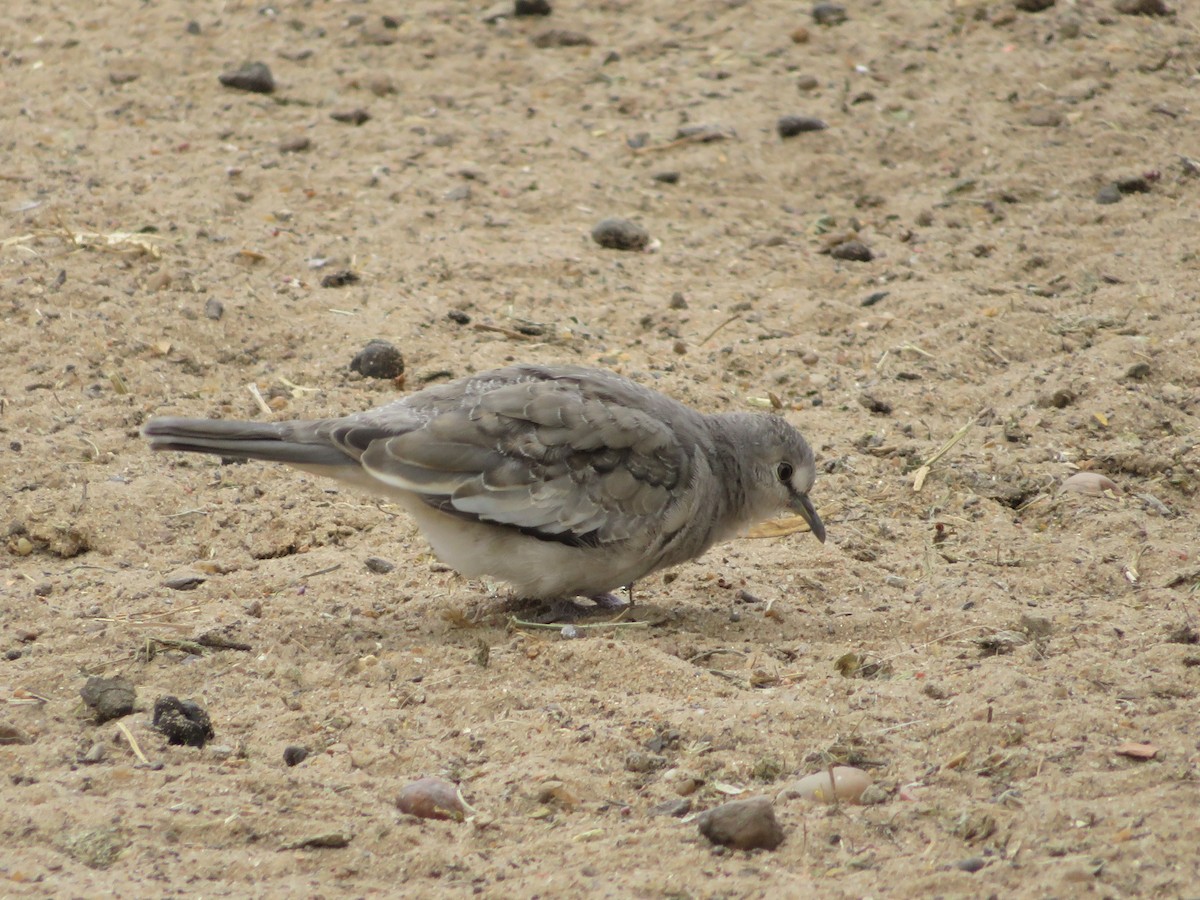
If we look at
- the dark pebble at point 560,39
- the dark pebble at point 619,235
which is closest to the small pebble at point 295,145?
the dark pebble at point 619,235

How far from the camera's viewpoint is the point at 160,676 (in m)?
4.64

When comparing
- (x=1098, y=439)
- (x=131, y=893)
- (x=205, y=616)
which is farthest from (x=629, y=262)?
(x=131, y=893)

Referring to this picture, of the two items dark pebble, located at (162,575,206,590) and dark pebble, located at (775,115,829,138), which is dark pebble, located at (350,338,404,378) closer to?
dark pebble, located at (162,575,206,590)

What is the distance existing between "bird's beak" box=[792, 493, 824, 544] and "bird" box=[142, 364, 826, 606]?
354 millimetres

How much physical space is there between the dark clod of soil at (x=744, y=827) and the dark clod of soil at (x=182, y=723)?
152 centimetres

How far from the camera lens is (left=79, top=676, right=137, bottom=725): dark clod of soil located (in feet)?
14.2

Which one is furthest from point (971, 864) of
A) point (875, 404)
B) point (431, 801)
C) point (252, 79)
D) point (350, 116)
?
point (252, 79)

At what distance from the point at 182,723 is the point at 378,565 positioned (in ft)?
4.94

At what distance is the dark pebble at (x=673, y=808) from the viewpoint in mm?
3904

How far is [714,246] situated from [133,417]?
3.38 meters

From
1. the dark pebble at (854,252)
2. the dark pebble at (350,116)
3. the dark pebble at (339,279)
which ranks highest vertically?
the dark pebble at (350,116)

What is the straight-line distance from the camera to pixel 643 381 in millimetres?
6750

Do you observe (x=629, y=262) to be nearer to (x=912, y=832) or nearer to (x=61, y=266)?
(x=61, y=266)

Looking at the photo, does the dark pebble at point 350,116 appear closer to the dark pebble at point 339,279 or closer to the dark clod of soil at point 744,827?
the dark pebble at point 339,279
